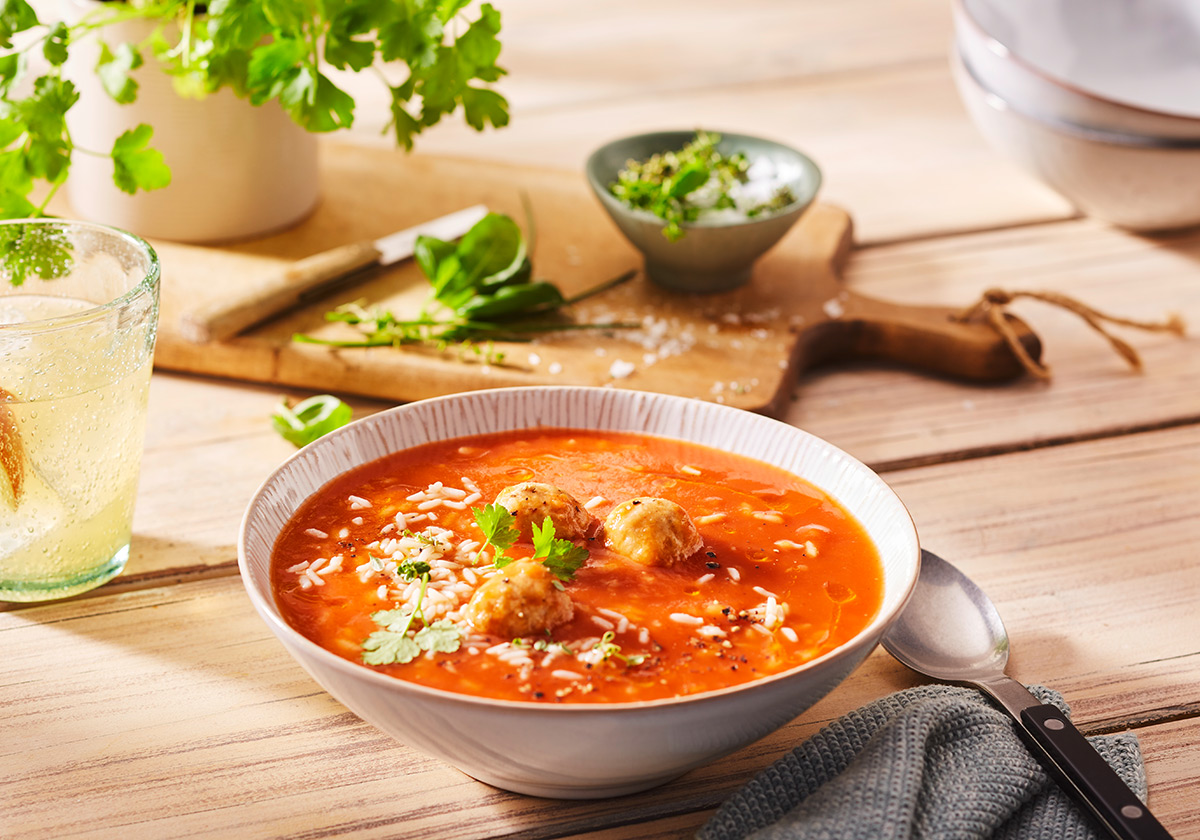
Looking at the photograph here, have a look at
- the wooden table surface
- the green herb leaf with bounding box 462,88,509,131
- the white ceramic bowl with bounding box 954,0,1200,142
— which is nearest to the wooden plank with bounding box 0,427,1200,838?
the wooden table surface

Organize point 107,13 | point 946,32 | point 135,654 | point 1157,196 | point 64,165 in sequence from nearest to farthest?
point 135,654
point 64,165
point 107,13
point 1157,196
point 946,32

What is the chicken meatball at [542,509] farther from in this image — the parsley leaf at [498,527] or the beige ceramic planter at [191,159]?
the beige ceramic planter at [191,159]

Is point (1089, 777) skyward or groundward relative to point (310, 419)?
skyward

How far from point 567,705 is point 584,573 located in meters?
0.35

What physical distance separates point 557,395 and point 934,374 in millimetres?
1027

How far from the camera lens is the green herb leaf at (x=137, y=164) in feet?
6.19

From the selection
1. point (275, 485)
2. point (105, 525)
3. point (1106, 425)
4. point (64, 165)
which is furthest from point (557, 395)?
point (1106, 425)

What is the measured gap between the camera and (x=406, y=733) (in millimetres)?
1237

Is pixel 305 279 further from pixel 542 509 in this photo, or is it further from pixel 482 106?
pixel 542 509

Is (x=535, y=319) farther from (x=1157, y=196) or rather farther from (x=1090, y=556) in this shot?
(x=1157, y=196)

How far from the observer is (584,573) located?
148 cm

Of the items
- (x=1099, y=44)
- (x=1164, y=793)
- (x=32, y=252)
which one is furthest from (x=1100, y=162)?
(x=32, y=252)

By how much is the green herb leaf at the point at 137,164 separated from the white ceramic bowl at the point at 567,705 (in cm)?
61

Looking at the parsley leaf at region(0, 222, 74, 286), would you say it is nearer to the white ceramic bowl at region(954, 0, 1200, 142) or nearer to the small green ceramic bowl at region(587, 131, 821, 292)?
the small green ceramic bowl at region(587, 131, 821, 292)
